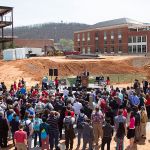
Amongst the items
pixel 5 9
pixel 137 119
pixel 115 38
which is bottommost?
pixel 137 119

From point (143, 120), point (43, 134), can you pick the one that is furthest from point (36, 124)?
point (143, 120)

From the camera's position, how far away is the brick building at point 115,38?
94.9 meters

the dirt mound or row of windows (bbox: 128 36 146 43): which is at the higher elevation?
row of windows (bbox: 128 36 146 43)

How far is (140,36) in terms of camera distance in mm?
94562

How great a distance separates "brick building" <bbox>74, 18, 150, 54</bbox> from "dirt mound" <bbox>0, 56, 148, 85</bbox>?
2725cm

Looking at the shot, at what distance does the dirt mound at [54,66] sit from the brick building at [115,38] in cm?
2725

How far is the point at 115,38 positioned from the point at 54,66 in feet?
160

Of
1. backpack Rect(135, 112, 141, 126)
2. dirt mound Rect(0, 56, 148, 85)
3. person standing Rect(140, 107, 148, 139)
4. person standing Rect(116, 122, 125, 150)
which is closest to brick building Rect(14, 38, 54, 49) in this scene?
dirt mound Rect(0, 56, 148, 85)

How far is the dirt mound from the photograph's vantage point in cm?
4870

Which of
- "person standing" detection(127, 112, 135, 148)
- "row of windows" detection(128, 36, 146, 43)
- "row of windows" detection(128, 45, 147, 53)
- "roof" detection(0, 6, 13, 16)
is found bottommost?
"person standing" detection(127, 112, 135, 148)

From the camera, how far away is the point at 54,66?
5719cm

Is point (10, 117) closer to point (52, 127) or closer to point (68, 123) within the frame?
point (52, 127)

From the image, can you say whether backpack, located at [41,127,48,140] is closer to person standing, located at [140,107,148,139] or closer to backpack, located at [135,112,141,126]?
backpack, located at [135,112,141,126]

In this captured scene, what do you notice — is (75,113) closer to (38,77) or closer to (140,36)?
(38,77)
